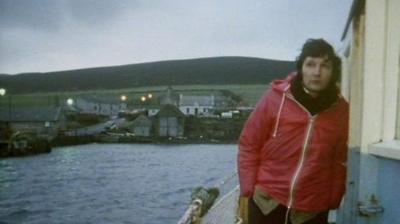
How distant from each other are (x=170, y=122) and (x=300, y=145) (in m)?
117

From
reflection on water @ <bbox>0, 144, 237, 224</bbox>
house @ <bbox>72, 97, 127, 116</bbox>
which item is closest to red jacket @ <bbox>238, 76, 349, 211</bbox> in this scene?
reflection on water @ <bbox>0, 144, 237, 224</bbox>

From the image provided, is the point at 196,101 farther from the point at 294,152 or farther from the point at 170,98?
the point at 294,152

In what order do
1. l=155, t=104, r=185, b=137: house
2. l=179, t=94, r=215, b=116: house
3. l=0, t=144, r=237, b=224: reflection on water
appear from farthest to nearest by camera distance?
l=179, t=94, r=215, b=116: house
l=155, t=104, r=185, b=137: house
l=0, t=144, r=237, b=224: reflection on water

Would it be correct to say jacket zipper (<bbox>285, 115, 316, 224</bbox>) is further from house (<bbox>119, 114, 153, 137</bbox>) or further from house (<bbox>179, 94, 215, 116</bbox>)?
house (<bbox>179, 94, 215, 116</bbox>)

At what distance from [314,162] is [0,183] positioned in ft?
173

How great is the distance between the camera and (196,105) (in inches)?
5502

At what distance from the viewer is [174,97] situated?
144875 mm

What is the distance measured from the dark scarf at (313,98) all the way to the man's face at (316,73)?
0.10ft

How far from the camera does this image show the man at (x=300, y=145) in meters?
2.66

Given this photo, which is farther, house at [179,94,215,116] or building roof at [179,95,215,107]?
building roof at [179,95,215,107]

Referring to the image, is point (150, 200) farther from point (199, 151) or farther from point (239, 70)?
point (239, 70)

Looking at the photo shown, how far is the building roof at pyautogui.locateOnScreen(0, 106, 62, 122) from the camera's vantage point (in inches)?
4026

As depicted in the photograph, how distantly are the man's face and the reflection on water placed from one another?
75.1 feet

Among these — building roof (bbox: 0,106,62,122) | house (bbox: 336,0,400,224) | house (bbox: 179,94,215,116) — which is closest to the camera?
house (bbox: 336,0,400,224)
